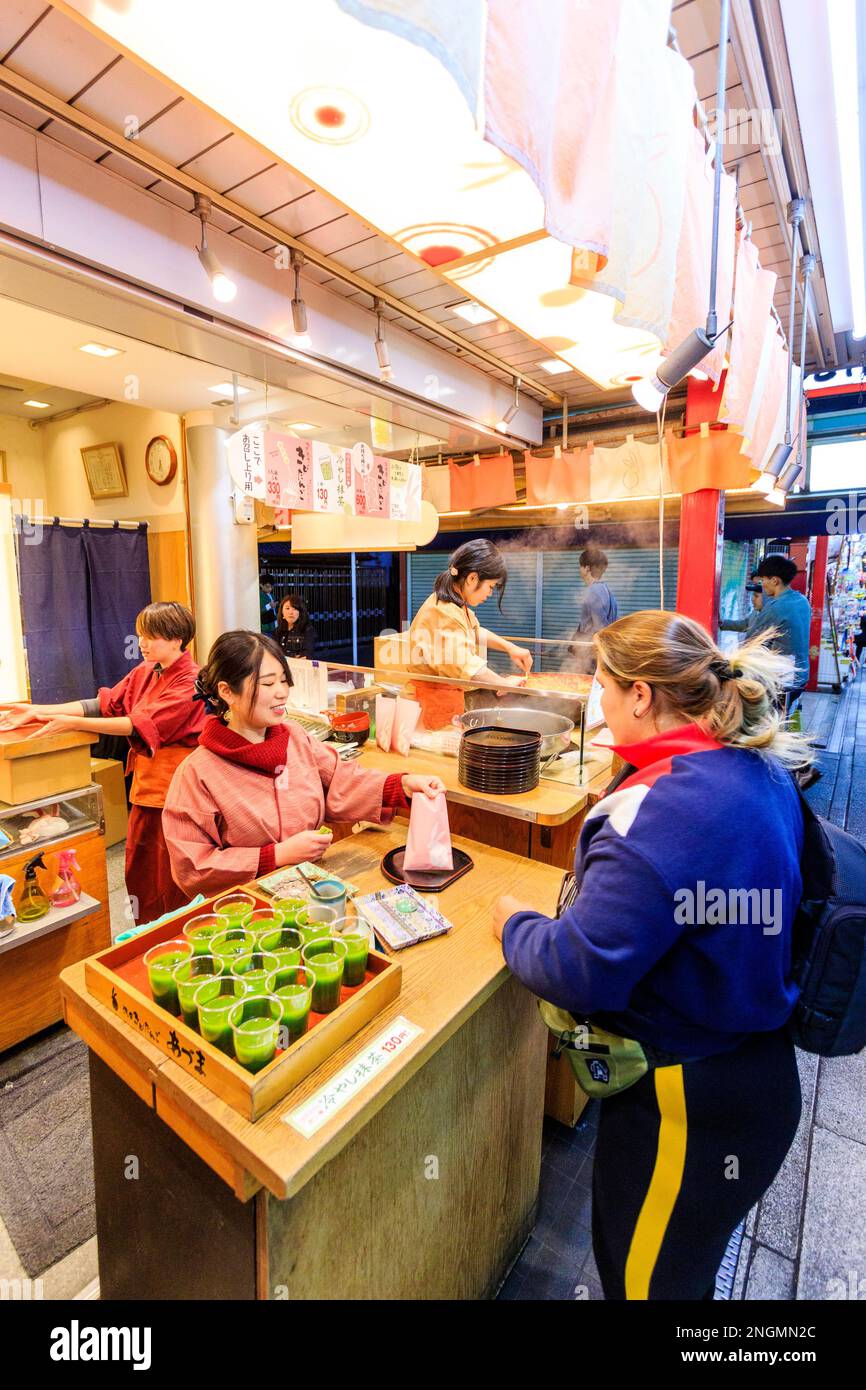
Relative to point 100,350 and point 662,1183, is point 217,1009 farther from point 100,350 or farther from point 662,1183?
point 100,350

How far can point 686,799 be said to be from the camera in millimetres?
1209

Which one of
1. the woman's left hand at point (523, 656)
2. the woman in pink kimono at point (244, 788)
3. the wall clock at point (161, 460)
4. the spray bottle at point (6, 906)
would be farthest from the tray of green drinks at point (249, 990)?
the wall clock at point (161, 460)

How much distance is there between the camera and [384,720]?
9.62 ft

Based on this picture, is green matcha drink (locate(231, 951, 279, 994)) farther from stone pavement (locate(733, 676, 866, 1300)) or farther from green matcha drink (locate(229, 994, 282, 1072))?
stone pavement (locate(733, 676, 866, 1300))

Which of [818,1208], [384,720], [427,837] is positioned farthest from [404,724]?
[818,1208]

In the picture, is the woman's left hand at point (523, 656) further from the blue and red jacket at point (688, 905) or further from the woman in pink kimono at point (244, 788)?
the blue and red jacket at point (688, 905)

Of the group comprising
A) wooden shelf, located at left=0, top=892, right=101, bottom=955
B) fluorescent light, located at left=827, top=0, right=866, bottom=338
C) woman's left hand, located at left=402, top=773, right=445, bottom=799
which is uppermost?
fluorescent light, located at left=827, top=0, right=866, bottom=338

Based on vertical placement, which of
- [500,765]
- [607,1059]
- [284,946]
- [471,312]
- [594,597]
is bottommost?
[607,1059]

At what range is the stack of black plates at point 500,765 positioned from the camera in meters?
2.33

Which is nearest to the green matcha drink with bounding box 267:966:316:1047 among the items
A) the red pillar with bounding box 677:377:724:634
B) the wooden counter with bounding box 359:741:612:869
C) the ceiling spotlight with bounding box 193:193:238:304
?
the wooden counter with bounding box 359:741:612:869

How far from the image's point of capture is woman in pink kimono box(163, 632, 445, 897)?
6.34ft

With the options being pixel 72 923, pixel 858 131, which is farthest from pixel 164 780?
pixel 858 131

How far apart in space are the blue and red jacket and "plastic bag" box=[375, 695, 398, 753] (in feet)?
5.44

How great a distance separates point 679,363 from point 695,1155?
2276mm
